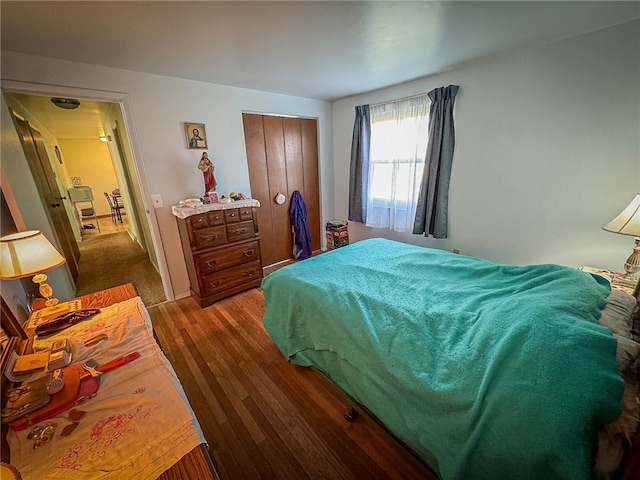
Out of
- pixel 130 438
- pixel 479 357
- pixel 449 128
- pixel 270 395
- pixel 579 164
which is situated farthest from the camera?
pixel 449 128

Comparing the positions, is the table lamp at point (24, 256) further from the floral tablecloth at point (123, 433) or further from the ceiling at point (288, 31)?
the ceiling at point (288, 31)

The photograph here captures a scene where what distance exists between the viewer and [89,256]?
4.12 m

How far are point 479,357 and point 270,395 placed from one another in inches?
50.3

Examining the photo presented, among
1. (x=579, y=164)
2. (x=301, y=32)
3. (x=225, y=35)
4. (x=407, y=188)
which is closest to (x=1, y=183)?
(x=225, y=35)

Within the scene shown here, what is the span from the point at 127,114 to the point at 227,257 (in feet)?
5.25

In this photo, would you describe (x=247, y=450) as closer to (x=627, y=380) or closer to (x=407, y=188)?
(x=627, y=380)

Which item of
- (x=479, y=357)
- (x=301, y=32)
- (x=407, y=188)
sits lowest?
(x=479, y=357)

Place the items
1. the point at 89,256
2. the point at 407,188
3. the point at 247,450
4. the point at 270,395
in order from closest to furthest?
the point at 247,450 → the point at 270,395 → the point at 407,188 → the point at 89,256

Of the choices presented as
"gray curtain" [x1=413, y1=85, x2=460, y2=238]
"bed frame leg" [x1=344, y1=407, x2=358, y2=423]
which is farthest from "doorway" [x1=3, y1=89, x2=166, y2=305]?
"gray curtain" [x1=413, y1=85, x2=460, y2=238]

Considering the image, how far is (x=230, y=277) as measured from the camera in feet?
8.99

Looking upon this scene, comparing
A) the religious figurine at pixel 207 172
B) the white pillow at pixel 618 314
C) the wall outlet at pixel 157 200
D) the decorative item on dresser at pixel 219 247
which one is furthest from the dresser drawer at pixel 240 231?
the white pillow at pixel 618 314

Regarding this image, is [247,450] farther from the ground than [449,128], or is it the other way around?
[449,128]

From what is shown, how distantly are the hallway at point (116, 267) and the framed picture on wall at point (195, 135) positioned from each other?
1.77 m

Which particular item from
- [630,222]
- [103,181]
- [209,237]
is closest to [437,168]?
[630,222]
